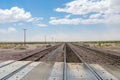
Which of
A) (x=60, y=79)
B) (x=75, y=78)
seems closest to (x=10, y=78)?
(x=60, y=79)

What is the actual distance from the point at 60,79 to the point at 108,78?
2.50 metres

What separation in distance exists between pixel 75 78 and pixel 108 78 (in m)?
1.64

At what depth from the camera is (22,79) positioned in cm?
1170

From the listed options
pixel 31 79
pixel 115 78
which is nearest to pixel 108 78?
pixel 115 78

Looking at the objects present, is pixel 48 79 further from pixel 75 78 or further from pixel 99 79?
pixel 99 79

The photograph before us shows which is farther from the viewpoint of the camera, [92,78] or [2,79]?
[92,78]

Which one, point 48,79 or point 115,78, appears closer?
point 48,79

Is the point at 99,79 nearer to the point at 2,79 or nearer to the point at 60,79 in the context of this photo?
the point at 60,79

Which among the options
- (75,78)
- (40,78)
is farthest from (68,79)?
(40,78)

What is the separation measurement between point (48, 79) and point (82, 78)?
5.63ft

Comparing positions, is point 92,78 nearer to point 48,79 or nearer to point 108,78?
point 108,78

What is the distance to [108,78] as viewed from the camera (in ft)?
40.6

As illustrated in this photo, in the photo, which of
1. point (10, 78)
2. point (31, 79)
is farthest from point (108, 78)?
point (10, 78)

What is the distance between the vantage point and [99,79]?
11.7 metres
